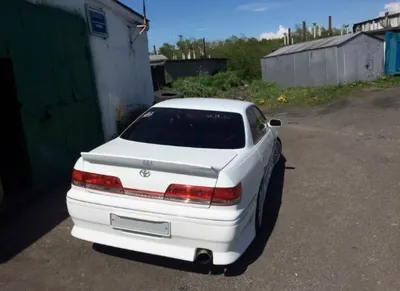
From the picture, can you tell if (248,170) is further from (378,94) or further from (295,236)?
(378,94)

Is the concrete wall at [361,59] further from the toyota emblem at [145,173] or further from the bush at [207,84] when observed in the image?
the toyota emblem at [145,173]

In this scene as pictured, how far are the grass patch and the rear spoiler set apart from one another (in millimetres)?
13017

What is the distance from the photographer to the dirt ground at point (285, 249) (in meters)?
2.98

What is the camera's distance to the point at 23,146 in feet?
15.9

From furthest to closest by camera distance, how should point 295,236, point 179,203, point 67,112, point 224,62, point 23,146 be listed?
point 224,62, point 67,112, point 23,146, point 295,236, point 179,203

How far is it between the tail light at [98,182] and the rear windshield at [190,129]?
0.75 metres

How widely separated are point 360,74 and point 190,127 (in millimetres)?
16613

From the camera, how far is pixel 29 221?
4203 mm

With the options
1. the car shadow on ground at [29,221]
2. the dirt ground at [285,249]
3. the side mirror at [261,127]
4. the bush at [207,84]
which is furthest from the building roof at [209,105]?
the bush at [207,84]

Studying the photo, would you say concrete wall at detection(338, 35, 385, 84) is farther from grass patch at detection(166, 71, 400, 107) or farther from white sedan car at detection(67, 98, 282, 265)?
white sedan car at detection(67, 98, 282, 265)

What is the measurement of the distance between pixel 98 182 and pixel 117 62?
5408 mm

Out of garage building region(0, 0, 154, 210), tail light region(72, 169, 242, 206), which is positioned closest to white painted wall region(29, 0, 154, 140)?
garage building region(0, 0, 154, 210)

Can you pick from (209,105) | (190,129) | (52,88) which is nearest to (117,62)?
(52,88)

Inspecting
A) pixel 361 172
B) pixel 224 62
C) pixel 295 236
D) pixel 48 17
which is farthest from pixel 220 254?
pixel 224 62
